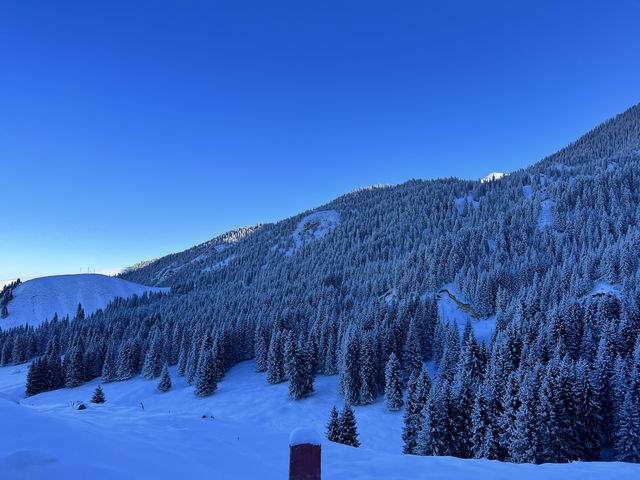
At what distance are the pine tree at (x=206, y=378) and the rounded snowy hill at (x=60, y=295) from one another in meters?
116

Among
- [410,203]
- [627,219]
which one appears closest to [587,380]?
[627,219]

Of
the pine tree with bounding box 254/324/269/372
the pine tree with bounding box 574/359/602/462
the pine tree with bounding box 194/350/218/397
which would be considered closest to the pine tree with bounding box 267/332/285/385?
the pine tree with bounding box 254/324/269/372

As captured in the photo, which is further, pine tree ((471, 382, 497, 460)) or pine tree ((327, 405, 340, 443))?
pine tree ((471, 382, 497, 460))

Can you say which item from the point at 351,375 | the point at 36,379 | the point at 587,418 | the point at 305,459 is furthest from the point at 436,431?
the point at 36,379

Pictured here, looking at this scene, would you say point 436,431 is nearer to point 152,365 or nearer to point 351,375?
point 351,375

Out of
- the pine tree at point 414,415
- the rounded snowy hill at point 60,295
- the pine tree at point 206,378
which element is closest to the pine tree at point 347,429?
the pine tree at point 414,415

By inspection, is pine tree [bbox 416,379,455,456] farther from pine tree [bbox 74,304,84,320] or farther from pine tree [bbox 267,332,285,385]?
pine tree [bbox 74,304,84,320]

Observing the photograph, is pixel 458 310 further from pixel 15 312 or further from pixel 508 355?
pixel 15 312

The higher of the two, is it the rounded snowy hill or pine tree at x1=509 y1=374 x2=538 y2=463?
the rounded snowy hill

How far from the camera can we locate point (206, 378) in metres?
63.2

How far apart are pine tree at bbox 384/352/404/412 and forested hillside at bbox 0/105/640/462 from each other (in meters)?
0.24

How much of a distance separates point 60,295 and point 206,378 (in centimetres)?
13875

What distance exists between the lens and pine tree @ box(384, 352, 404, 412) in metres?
50.9

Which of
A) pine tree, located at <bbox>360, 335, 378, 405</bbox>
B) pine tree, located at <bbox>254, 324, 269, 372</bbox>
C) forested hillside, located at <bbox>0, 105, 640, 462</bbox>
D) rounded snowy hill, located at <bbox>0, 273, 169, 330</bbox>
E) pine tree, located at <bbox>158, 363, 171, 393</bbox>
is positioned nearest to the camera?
forested hillside, located at <bbox>0, 105, 640, 462</bbox>
